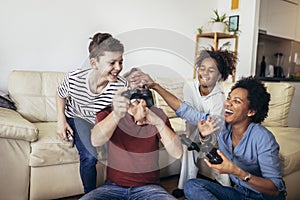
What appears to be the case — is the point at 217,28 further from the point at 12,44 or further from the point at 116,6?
the point at 12,44

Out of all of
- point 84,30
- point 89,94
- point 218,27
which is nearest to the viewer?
point 89,94

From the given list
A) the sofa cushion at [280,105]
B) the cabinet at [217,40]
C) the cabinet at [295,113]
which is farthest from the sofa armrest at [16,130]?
the cabinet at [295,113]

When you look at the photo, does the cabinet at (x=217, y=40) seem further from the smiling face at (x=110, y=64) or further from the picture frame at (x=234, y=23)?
the smiling face at (x=110, y=64)

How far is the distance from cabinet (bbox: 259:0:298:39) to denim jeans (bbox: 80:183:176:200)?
3008 millimetres

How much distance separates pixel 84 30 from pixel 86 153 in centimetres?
141

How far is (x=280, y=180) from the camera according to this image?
110 centimetres

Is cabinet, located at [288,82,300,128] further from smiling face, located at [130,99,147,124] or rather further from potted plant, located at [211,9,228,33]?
smiling face, located at [130,99,147,124]

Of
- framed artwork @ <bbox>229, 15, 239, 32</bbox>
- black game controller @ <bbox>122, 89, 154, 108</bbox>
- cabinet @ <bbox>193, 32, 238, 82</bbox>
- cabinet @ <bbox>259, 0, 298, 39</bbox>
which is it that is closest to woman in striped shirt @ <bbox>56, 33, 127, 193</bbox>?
black game controller @ <bbox>122, 89, 154, 108</bbox>

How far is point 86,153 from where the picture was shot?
1.45m

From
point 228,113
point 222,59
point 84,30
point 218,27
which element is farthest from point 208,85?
point 218,27

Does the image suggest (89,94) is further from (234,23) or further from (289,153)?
(234,23)

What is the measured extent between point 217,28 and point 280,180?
2326mm

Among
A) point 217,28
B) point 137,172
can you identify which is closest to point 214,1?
point 217,28

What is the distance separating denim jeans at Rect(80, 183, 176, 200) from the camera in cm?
103
